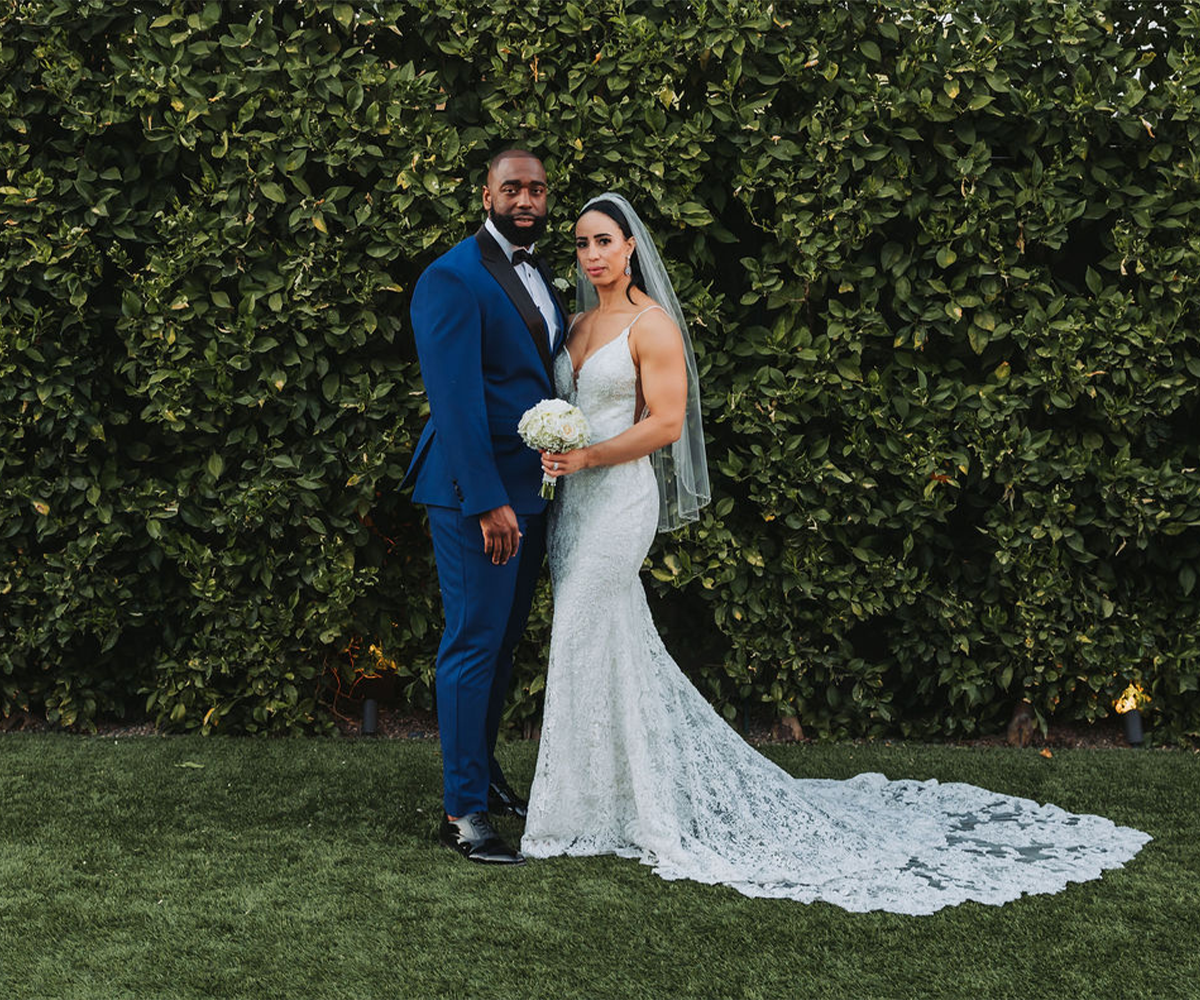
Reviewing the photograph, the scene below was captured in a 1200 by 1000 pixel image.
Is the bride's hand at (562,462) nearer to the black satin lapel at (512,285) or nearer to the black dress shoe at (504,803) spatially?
the black satin lapel at (512,285)

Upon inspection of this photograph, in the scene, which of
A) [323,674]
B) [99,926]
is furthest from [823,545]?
[99,926]

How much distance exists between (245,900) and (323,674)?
209 cm

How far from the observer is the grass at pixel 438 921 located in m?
2.87

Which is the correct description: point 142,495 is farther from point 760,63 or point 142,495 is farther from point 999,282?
point 999,282

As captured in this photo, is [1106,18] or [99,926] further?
[1106,18]

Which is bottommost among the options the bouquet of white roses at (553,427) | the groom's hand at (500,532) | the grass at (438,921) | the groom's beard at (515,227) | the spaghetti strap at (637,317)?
the grass at (438,921)

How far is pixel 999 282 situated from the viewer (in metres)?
4.93

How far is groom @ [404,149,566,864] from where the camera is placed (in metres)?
3.70

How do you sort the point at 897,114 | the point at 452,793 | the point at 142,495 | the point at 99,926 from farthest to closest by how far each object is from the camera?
the point at 142,495
the point at 897,114
the point at 452,793
the point at 99,926

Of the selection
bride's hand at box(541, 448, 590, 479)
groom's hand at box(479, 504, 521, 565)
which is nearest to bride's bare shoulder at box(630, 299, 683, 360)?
bride's hand at box(541, 448, 590, 479)

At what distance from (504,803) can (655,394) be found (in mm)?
1515

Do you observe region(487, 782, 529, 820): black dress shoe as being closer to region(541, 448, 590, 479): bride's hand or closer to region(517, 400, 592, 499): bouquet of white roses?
region(541, 448, 590, 479): bride's hand

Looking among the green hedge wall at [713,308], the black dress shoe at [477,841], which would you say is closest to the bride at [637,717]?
the black dress shoe at [477,841]

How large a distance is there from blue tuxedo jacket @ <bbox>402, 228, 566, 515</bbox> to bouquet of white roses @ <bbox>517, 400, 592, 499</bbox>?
0.45 feet
